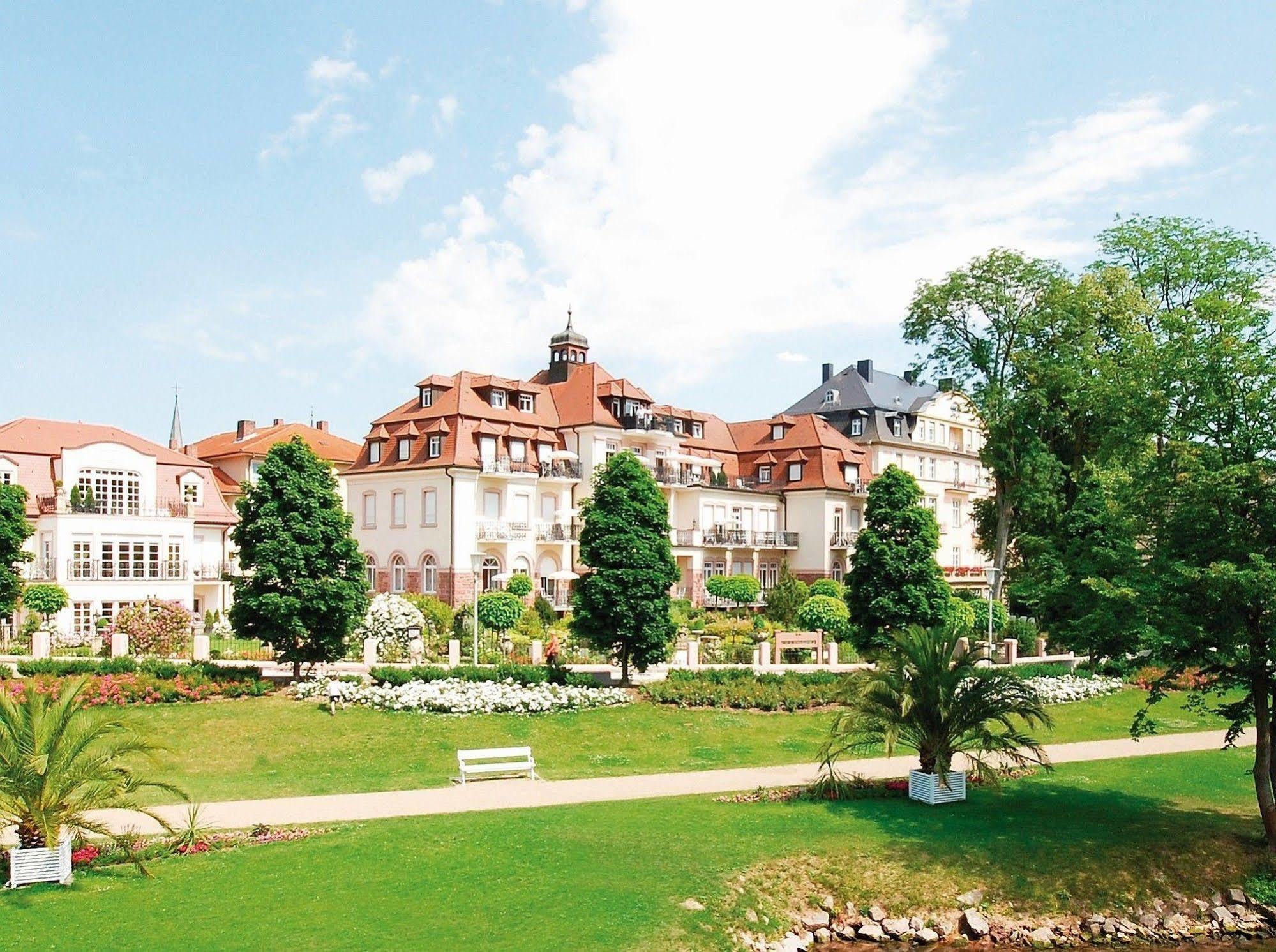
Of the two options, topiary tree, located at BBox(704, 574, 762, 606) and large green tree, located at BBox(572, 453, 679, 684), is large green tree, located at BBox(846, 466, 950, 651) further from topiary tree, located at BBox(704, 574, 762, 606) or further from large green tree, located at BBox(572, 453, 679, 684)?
topiary tree, located at BBox(704, 574, 762, 606)

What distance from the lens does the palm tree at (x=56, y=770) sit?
12375 mm

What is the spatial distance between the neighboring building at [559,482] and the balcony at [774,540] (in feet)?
0.26

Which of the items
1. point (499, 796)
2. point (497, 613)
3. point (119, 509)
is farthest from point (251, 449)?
point (499, 796)

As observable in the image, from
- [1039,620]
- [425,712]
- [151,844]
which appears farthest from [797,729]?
[1039,620]

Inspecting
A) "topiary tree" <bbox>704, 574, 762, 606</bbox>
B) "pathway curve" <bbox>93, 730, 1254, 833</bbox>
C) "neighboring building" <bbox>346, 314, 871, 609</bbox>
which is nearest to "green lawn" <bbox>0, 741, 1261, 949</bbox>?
"pathway curve" <bbox>93, 730, 1254, 833</bbox>

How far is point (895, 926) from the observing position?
1316 cm

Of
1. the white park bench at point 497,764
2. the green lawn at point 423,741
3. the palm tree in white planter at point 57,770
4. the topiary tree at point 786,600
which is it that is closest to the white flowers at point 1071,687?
the green lawn at point 423,741

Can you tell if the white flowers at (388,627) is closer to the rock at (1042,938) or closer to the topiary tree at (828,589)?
the topiary tree at (828,589)

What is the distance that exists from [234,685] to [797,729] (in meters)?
12.5

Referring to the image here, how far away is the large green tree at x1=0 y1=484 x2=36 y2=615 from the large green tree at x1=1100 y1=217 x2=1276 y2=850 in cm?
2853

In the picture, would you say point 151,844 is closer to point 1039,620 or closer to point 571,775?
point 571,775

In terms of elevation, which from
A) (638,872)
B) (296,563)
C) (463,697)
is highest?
(296,563)

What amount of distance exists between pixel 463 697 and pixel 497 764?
16.0 feet

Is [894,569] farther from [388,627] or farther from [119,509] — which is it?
[119,509]
